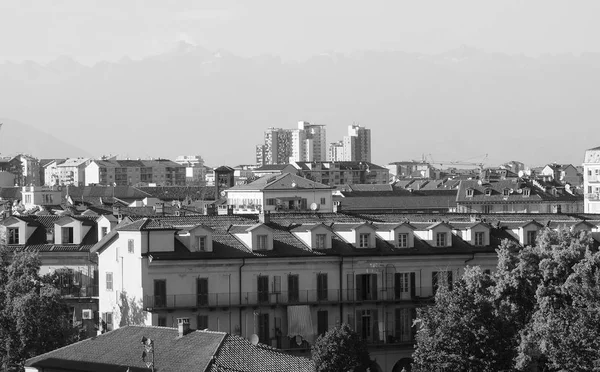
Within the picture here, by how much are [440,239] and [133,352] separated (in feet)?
80.2

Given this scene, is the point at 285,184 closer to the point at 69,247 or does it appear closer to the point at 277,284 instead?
the point at 69,247

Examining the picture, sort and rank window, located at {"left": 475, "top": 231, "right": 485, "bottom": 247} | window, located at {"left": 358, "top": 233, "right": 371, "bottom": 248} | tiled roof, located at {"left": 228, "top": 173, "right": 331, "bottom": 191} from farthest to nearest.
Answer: tiled roof, located at {"left": 228, "top": 173, "right": 331, "bottom": 191} < window, located at {"left": 475, "top": 231, "right": 485, "bottom": 247} < window, located at {"left": 358, "top": 233, "right": 371, "bottom": 248}

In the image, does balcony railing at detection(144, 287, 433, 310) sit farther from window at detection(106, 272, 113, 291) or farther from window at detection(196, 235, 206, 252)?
window at detection(106, 272, 113, 291)

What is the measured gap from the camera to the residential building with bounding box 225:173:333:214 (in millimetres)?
171250

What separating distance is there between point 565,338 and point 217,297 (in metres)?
18.6

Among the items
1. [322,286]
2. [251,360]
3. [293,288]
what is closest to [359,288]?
[322,286]

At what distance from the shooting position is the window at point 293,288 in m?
84.2

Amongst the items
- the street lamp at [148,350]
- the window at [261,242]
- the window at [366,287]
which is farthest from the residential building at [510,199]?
the street lamp at [148,350]

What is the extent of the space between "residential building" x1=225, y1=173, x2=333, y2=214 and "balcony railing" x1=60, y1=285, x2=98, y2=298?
77.2m

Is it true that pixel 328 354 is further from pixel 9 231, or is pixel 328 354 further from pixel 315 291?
pixel 9 231

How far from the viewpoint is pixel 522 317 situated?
7688 centimetres

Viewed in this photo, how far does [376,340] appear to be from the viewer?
8606 centimetres

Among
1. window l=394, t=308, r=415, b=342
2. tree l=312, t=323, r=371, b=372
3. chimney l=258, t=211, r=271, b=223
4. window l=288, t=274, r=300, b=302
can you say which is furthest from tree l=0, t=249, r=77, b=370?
window l=394, t=308, r=415, b=342

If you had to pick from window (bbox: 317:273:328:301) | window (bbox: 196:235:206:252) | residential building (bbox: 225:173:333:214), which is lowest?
window (bbox: 317:273:328:301)
